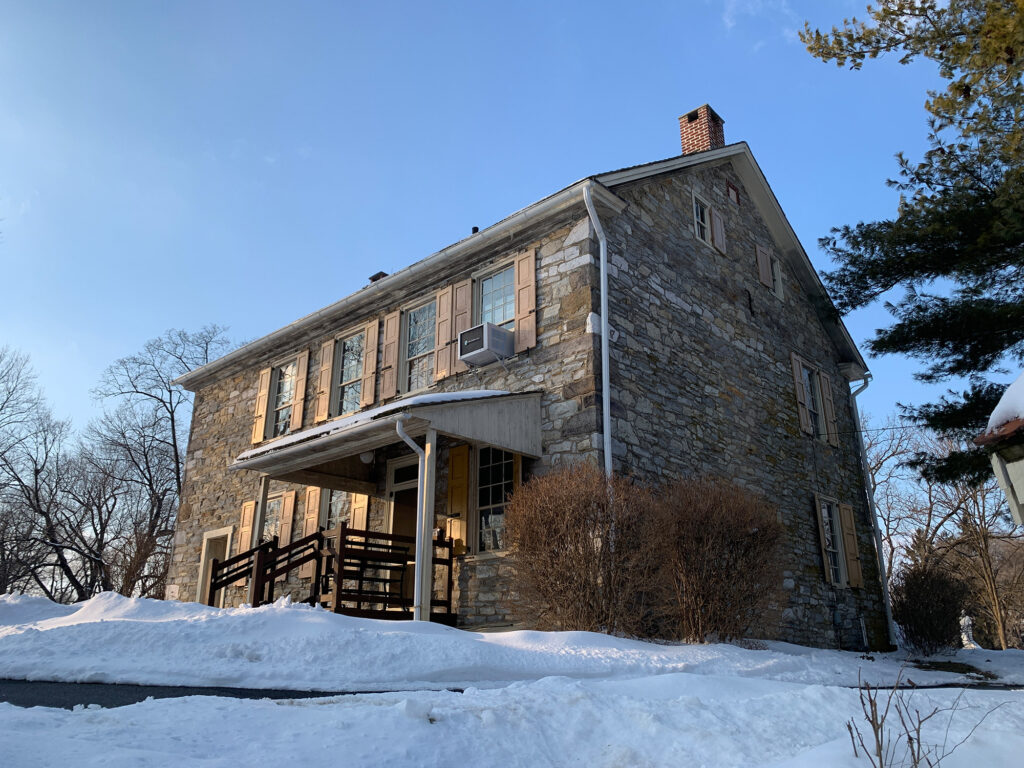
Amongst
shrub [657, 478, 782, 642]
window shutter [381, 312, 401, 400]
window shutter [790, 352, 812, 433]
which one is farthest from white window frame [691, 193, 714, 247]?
shrub [657, 478, 782, 642]

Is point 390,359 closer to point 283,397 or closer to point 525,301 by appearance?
point 525,301

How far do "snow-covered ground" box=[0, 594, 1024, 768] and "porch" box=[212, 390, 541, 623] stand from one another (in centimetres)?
235

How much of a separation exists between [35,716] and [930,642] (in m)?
12.5

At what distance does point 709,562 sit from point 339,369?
762cm

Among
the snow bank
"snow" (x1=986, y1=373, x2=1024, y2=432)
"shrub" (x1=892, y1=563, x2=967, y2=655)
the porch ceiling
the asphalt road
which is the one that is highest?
the porch ceiling

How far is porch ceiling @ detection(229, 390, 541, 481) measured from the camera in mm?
8391

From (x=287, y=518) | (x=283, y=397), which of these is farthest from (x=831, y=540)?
(x=283, y=397)

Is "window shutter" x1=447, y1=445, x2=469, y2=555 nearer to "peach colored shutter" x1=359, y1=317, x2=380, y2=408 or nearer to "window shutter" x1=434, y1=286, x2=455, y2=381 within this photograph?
"window shutter" x1=434, y1=286, x2=455, y2=381

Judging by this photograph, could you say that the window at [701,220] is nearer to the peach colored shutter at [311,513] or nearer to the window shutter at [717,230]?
the window shutter at [717,230]

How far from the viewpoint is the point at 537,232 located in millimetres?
10289

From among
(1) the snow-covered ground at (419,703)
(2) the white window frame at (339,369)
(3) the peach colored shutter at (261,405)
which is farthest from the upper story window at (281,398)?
(1) the snow-covered ground at (419,703)

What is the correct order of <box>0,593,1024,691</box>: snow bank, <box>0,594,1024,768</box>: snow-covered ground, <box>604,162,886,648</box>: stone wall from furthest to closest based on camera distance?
<box>604,162,886,648</box>: stone wall → <box>0,593,1024,691</box>: snow bank → <box>0,594,1024,768</box>: snow-covered ground

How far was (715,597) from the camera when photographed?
7379 mm

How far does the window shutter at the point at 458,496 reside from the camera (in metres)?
9.83
